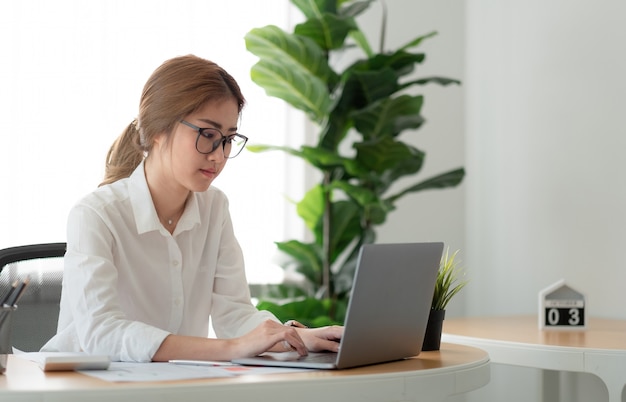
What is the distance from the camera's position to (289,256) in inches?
132

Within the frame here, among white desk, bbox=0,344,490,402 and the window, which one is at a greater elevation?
the window

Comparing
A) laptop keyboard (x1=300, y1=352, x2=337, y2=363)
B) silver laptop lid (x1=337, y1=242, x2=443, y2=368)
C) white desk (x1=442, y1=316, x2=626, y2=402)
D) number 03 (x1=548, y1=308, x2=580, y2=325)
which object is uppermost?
silver laptop lid (x1=337, y1=242, x2=443, y2=368)

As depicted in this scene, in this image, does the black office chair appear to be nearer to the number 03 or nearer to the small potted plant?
the small potted plant


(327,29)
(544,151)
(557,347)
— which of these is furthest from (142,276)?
(544,151)

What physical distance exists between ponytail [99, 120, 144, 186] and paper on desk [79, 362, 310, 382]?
0.68 meters

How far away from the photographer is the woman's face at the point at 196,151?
6.03 feet

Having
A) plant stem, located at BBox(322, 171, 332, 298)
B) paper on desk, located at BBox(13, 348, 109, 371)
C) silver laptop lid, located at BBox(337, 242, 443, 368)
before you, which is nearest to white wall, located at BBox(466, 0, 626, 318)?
plant stem, located at BBox(322, 171, 332, 298)

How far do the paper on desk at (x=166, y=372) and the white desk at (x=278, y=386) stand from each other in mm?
32

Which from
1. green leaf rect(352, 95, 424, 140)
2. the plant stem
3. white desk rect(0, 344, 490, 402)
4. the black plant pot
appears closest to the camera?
white desk rect(0, 344, 490, 402)

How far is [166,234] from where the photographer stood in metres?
1.86

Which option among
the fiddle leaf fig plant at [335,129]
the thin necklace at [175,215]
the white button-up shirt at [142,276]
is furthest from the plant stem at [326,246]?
the thin necklace at [175,215]

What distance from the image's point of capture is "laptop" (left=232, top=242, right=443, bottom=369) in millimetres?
1353

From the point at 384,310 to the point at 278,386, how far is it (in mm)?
274

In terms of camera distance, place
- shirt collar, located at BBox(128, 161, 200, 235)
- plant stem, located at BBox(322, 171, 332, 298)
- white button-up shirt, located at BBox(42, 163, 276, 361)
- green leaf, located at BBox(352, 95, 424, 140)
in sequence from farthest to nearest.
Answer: plant stem, located at BBox(322, 171, 332, 298), green leaf, located at BBox(352, 95, 424, 140), shirt collar, located at BBox(128, 161, 200, 235), white button-up shirt, located at BBox(42, 163, 276, 361)
